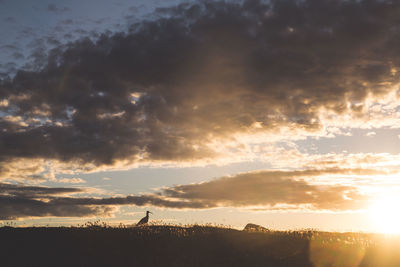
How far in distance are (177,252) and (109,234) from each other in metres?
5.90

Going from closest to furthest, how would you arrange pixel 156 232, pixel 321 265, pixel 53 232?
pixel 321 265 → pixel 156 232 → pixel 53 232

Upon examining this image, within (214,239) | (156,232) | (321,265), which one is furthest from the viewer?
(156,232)

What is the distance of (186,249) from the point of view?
21.9 metres

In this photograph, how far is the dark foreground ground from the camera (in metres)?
19.7

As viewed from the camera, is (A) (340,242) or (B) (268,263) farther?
(A) (340,242)

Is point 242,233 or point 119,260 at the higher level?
point 242,233

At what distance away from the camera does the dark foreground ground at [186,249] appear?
64.7 ft

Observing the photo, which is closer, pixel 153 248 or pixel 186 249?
pixel 186 249

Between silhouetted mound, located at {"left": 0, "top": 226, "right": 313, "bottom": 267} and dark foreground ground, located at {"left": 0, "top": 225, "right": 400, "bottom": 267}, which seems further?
silhouetted mound, located at {"left": 0, "top": 226, "right": 313, "bottom": 267}

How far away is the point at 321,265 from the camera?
60.7ft

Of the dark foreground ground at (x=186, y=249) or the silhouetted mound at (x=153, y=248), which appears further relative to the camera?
the silhouetted mound at (x=153, y=248)

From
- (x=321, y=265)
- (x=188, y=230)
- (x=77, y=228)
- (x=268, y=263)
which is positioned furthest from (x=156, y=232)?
(x=321, y=265)

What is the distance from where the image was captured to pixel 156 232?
82.4 ft

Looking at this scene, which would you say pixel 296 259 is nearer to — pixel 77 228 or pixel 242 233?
pixel 242 233
